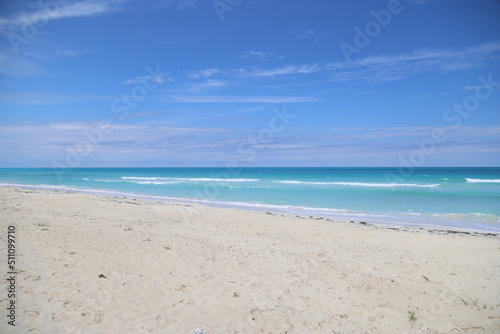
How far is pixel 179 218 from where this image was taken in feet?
40.3

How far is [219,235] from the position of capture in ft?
30.3

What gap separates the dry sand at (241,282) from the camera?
13.8 feet

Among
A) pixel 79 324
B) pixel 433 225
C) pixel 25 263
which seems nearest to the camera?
pixel 79 324

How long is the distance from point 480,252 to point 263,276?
270 inches

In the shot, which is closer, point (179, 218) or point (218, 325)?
point (218, 325)

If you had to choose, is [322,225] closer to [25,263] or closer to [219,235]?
[219,235]

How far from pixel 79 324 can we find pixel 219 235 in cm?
558

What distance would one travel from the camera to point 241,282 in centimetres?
555

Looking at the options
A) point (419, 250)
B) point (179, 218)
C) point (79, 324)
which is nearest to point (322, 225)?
point (419, 250)

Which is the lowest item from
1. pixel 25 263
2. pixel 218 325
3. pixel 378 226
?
pixel 218 325

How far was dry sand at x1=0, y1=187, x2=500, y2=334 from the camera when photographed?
13.8 feet

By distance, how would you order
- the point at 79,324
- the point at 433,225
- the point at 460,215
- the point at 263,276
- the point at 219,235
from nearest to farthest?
the point at 79,324, the point at 263,276, the point at 219,235, the point at 433,225, the point at 460,215

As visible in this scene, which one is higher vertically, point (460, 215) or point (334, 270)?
point (460, 215)

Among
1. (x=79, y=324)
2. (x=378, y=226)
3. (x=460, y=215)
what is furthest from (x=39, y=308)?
(x=460, y=215)
